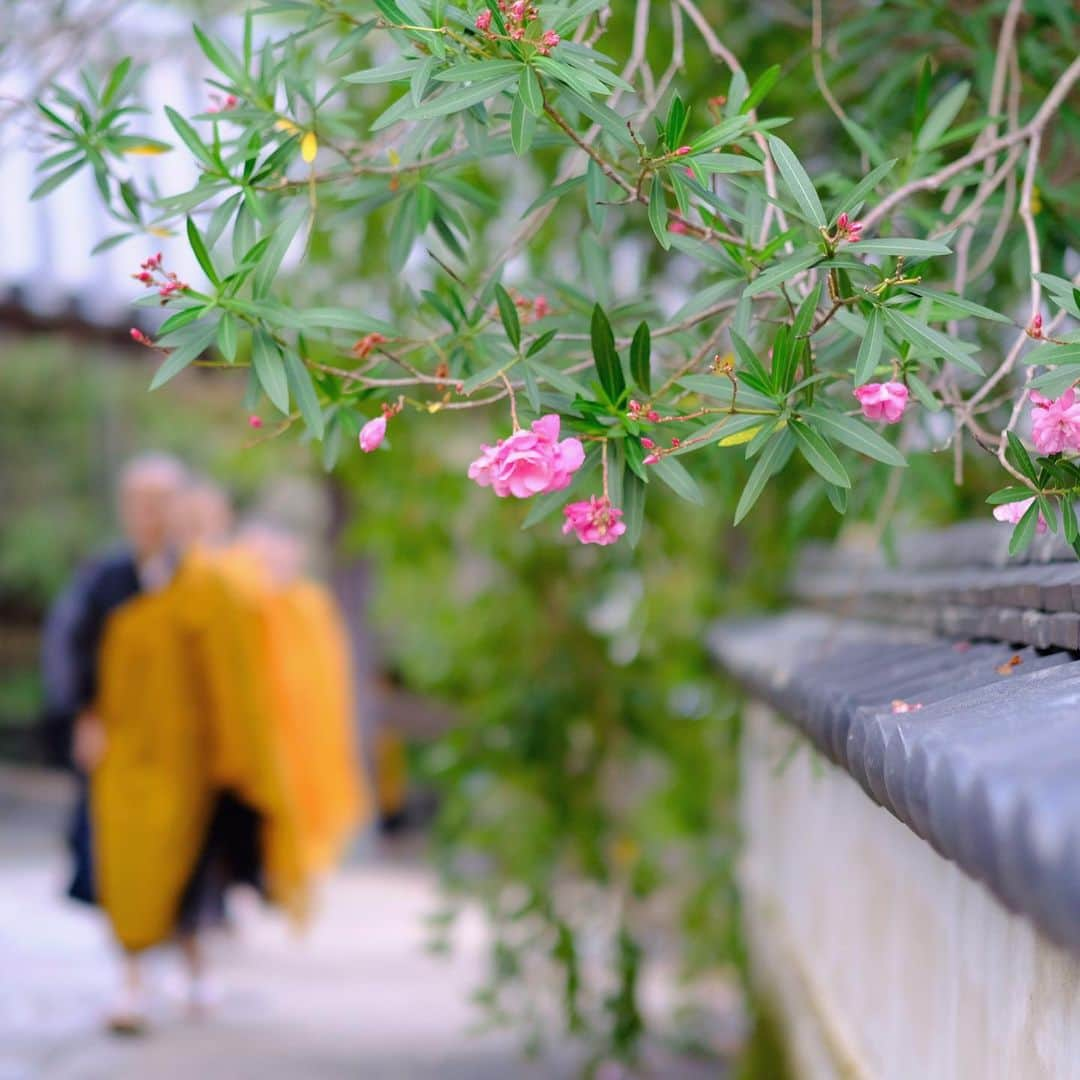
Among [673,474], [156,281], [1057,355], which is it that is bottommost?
[673,474]

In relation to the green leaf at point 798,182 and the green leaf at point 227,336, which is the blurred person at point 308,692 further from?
the green leaf at point 798,182

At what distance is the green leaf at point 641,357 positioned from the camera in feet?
5.05

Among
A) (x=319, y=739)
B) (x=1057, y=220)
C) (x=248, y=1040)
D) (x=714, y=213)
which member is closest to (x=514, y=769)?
(x=248, y=1040)

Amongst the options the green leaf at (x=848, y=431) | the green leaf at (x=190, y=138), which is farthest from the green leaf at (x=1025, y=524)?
the green leaf at (x=190, y=138)

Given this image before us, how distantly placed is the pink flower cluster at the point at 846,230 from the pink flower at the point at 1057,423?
0.76ft

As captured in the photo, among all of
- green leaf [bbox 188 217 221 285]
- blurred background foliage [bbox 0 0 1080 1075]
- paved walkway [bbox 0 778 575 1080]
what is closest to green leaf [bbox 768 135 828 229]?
green leaf [bbox 188 217 221 285]

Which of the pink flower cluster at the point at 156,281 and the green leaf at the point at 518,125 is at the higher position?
the green leaf at the point at 518,125

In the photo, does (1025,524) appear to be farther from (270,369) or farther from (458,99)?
(270,369)

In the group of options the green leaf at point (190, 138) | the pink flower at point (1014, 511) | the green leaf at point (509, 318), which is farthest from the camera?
the green leaf at point (190, 138)

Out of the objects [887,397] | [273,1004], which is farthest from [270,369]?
[273,1004]

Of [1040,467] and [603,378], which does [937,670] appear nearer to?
[1040,467]

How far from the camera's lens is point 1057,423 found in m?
1.38

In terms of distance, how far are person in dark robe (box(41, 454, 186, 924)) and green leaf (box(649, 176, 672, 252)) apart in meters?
3.46

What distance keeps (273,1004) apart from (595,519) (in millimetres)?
4101
